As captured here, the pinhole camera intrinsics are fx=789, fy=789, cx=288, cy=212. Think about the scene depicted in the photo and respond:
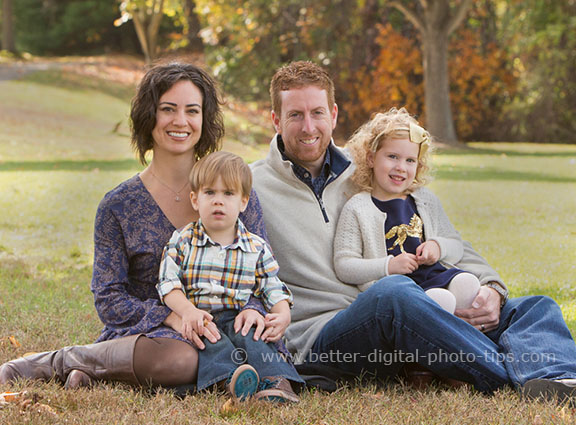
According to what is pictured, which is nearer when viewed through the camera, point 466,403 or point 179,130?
point 466,403

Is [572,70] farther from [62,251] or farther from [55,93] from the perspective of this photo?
[62,251]

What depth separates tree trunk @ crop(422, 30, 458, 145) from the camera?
19.4 metres

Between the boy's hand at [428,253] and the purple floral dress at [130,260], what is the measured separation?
0.79 m

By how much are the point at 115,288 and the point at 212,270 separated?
46 centimetres

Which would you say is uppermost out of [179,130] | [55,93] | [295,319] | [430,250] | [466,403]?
[55,93]

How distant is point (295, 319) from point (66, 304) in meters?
2.22

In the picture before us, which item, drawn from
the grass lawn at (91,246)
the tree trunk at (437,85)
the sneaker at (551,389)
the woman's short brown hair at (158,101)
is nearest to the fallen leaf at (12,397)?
the grass lawn at (91,246)

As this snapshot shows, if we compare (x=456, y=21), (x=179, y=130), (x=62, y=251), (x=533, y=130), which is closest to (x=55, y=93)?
(x=456, y=21)

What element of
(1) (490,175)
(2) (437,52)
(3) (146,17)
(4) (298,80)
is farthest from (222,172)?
(3) (146,17)

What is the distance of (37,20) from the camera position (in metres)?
37.5

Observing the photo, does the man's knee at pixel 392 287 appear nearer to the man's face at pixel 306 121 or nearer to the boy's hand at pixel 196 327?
the boy's hand at pixel 196 327

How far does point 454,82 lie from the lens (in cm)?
2280

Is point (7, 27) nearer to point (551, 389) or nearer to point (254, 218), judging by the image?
point (254, 218)

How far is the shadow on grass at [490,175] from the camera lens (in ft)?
44.8
